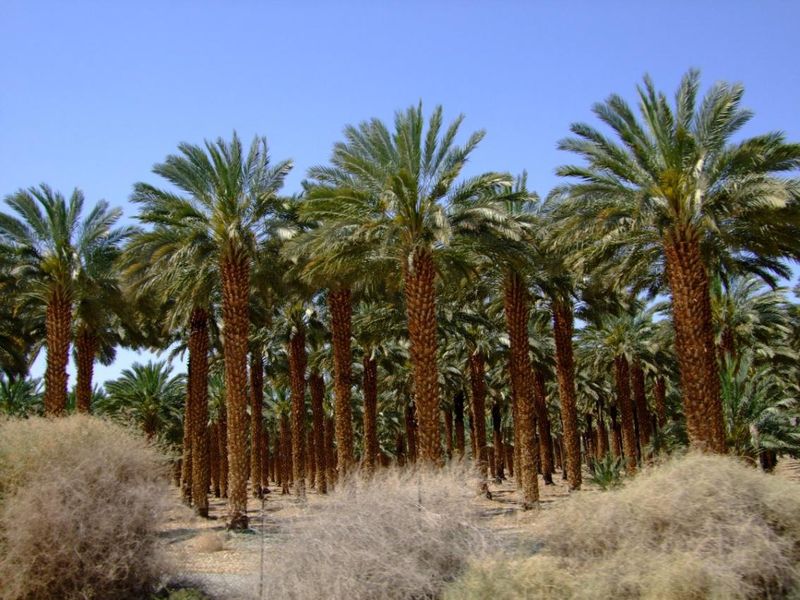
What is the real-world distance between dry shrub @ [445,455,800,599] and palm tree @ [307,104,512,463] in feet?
23.9

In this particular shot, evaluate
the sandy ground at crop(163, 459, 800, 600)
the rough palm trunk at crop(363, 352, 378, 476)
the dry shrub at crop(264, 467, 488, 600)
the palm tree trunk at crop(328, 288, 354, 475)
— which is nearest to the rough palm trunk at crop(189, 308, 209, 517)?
the sandy ground at crop(163, 459, 800, 600)

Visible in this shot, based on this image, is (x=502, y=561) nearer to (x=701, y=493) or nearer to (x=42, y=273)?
(x=701, y=493)

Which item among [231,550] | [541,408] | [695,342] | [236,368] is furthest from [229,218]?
[541,408]

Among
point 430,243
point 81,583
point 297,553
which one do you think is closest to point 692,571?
point 297,553

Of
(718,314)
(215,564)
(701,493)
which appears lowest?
(215,564)

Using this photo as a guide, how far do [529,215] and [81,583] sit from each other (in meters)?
16.0

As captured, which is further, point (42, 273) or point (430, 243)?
point (42, 273)

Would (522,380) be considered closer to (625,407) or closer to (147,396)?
(625,407)

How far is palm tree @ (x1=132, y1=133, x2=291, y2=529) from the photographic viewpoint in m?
21.2

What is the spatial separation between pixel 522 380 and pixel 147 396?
26737 millimetres

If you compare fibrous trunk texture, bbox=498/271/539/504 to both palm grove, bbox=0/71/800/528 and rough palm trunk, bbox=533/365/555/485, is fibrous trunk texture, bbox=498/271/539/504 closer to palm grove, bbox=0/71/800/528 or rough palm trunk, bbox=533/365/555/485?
palm grove, bbox=0/71/800/528

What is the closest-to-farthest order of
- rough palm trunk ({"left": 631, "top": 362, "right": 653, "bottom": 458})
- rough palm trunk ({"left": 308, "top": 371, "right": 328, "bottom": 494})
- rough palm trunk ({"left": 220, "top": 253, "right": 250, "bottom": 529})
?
1. rough palm trunk ({"left": 220, "top": 253, "right": 250, "bottom": 529})
2. rough palm trunk ({"left": 308, "top": 371, "right": 328, "bottom": 494})
3. rough palm trunk ({"left": 631, "top": 362, "right": 653, "bottom": 458})

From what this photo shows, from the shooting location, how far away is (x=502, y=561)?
10.3 m

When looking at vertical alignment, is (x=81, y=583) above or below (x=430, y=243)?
below
